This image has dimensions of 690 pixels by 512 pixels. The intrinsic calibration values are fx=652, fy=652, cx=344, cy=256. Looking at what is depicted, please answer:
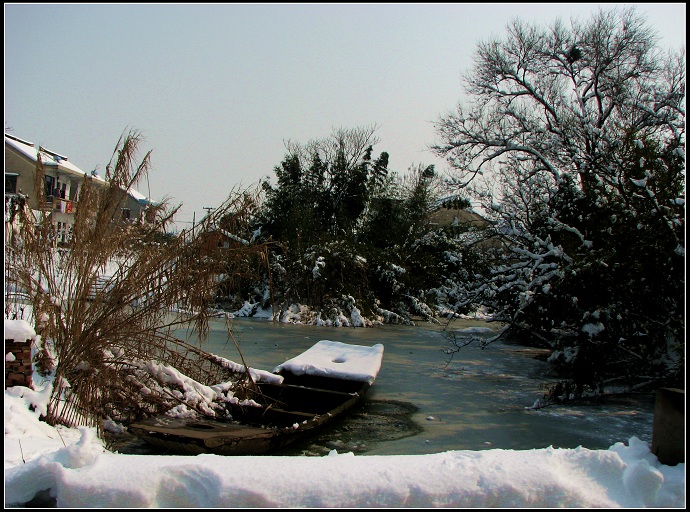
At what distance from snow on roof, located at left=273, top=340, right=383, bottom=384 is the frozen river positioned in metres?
0.44

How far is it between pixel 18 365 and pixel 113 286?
3.78 feet

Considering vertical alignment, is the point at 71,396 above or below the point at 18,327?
below

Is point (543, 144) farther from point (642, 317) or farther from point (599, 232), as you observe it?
point (642, 317)

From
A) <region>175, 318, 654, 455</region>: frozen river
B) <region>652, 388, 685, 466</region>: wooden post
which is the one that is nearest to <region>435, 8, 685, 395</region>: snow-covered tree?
<region>175, 318, 654, 455</region>: frozen river

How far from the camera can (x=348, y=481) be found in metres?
3.32

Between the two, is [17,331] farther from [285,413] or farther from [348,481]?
[348,481]

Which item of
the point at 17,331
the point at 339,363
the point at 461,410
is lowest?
the point at 461,410

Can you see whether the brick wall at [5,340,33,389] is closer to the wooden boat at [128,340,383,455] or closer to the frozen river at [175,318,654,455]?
the wooden boat at [128,340,383,455]

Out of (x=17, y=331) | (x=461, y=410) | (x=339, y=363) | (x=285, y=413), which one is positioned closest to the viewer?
(x=17, y=331)

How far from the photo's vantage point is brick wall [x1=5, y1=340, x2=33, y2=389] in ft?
19.9

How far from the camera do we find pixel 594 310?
10.1 metres

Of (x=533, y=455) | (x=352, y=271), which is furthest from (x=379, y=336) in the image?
(x=533, y=455)

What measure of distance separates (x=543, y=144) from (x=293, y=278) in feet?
30.4

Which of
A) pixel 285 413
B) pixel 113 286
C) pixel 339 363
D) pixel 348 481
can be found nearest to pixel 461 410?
pixel 339 363
